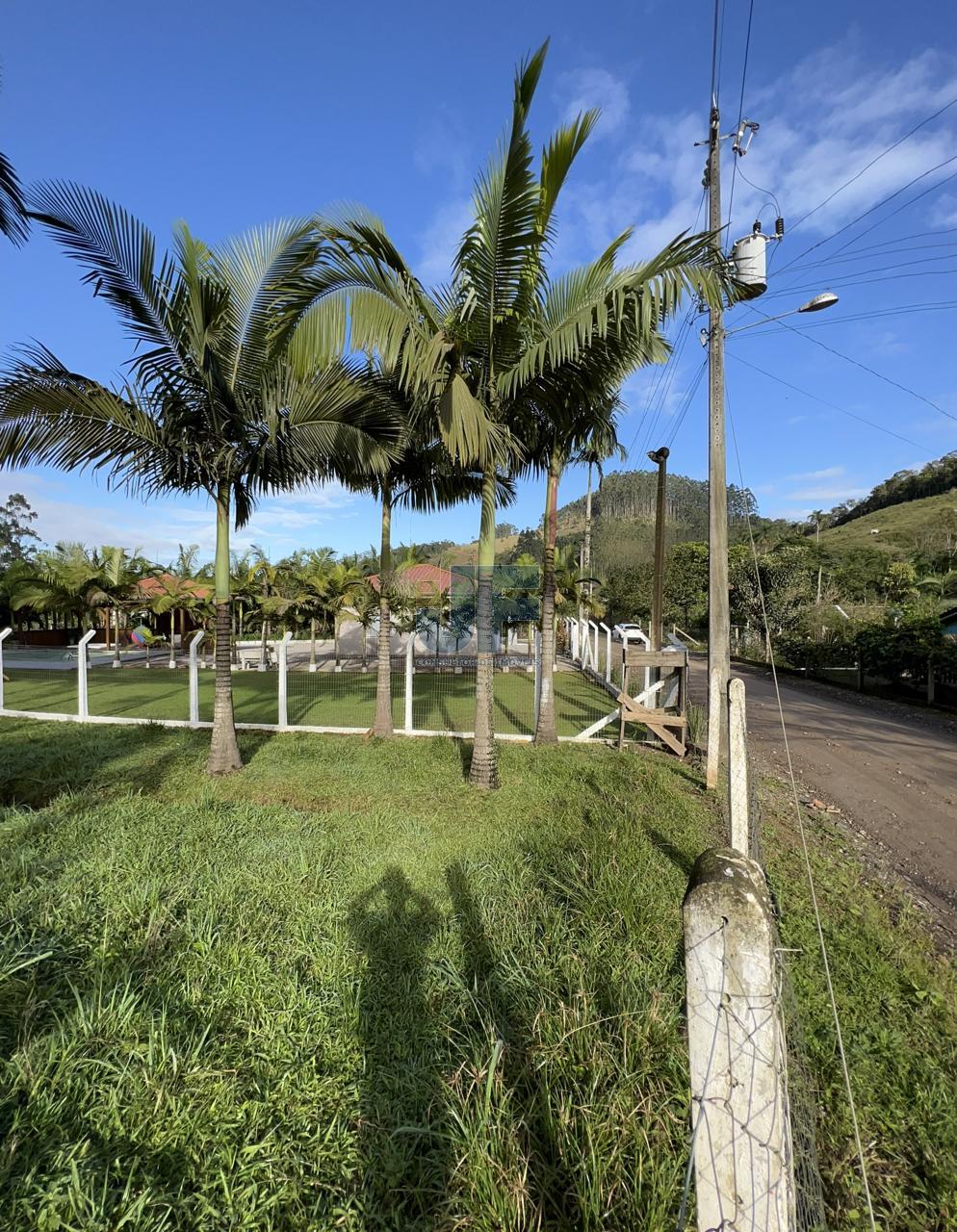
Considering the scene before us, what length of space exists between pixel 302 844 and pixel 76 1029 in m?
2.17

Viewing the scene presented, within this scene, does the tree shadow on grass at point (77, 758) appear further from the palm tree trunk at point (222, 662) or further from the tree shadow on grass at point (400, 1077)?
the tree shadow on grass at point (400, 1077)

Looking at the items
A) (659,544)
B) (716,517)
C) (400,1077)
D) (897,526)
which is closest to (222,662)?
(400,1077)

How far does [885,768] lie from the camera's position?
8094 millimetres

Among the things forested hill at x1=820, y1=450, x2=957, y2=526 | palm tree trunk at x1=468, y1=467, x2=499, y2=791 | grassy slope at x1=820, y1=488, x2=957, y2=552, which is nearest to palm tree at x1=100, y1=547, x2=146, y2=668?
palm tree trunk at x1=468, y1=467, x2=499, y2=791

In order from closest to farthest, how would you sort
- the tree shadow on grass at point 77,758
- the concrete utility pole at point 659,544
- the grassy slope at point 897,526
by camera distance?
the tree shadow on grass at point 77,758 → the concrete utility pole at point 659,544 → the grassy slope at point 897,526

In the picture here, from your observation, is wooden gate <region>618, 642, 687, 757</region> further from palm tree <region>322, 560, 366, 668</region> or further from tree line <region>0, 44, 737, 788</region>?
palm tree <region>322, 560, 366, 668</region>

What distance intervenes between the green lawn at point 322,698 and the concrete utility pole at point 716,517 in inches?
136

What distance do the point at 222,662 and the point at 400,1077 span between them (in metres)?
5.54

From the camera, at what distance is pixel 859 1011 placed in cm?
294

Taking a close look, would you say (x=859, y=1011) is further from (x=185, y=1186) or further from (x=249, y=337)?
(x=249, y=337)

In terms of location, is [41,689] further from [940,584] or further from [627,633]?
[940,584]

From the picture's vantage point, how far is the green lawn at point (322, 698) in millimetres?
10570

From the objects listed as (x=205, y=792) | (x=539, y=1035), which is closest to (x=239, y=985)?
(x=539, y=1035)

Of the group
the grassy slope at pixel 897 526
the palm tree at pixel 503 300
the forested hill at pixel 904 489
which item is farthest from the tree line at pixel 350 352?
the forested hill at pixel 904 489
